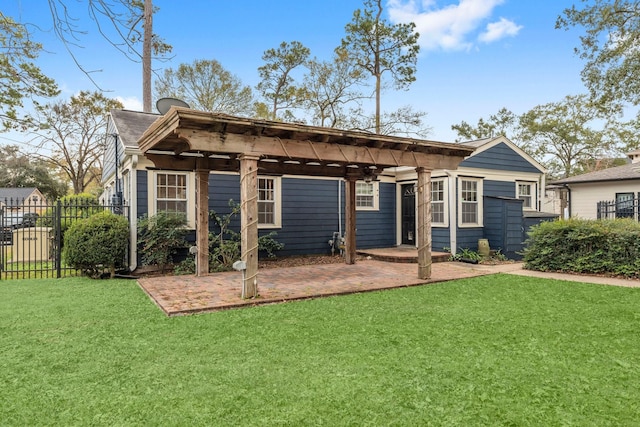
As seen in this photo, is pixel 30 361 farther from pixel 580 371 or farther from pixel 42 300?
pixel 580 371

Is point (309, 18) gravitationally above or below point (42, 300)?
above

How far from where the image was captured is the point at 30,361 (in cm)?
311

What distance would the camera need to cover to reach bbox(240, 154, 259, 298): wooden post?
511 centimetres

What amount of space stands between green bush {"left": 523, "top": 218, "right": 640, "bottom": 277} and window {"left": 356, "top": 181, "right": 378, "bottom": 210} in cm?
435

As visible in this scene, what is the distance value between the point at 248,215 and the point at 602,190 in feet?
48.8

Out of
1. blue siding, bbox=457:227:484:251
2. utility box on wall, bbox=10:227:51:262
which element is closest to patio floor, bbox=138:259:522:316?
blue siding, bbox=457:227:484:251

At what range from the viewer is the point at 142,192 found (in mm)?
7922

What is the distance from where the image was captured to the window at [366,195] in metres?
11.1

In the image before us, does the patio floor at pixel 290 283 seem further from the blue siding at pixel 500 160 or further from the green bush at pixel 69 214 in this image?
the blue siding at pixel 500 160

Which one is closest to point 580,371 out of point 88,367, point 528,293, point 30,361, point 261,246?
point 528,293

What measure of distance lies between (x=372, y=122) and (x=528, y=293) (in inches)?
574

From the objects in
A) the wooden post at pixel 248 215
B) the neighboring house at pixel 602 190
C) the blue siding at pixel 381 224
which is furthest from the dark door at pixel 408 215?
the wooden post at pixel 248 215

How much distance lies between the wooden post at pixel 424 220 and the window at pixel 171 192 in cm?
517

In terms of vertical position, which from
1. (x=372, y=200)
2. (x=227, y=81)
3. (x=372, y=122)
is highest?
(x=227, y=81)
